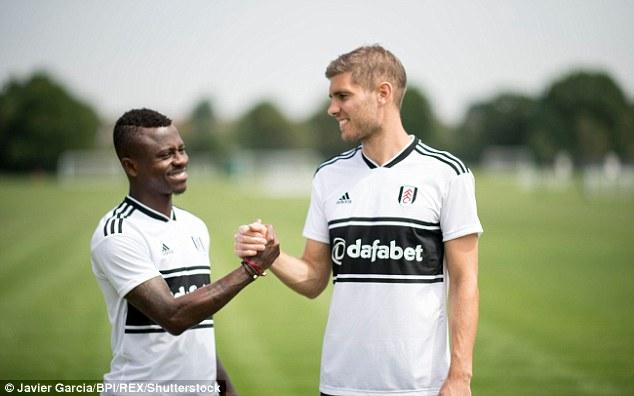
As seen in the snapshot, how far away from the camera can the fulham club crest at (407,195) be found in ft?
13.0

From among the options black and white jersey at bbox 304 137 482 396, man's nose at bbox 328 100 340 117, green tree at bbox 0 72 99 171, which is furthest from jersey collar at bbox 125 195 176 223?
green tree at bbox 0 72 99 171

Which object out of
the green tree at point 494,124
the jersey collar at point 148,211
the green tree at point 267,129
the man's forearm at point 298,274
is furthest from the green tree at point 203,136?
the jersey collar at point 148,211

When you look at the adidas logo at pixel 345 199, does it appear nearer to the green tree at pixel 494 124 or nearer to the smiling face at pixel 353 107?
the smiling face at pixel 353 107

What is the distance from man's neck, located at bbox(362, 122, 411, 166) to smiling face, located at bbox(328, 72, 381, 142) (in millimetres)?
43

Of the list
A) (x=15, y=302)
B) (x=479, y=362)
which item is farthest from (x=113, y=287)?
(x=15, y=302)

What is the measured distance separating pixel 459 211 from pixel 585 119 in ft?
195

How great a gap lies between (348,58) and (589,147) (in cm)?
5834

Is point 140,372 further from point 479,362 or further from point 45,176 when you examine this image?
point 45,176

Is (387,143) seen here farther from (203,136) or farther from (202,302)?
(203,136)

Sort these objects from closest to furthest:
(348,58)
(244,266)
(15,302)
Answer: (244,266), (348,58), (15,302)

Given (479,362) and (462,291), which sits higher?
(462,291)

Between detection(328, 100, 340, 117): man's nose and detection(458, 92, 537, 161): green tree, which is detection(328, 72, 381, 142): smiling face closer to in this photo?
detection(328, 100, 340, 117): man's nose

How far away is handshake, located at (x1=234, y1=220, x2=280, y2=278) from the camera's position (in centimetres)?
372

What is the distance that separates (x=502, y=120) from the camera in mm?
104062
